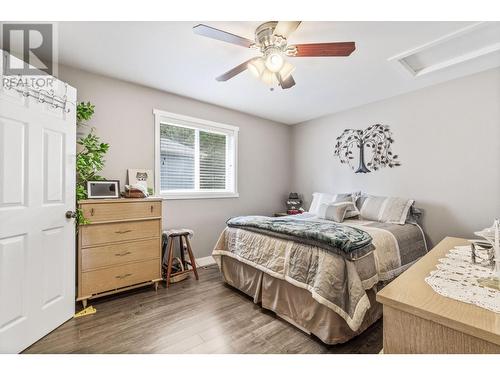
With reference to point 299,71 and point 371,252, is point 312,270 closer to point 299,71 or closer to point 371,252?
point 371,252

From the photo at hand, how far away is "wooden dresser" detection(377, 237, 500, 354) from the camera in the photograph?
67cm

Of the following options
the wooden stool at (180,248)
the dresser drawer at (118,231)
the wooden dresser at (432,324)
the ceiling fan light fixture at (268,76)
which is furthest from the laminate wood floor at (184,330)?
the ceiling fan light fixture at (268,76)

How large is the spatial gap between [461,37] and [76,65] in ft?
12.0

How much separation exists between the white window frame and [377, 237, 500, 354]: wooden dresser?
276cm

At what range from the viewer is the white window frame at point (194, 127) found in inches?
118

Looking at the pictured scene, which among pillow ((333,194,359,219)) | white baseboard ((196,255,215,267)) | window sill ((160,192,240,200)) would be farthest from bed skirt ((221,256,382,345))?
pillow ((333,194,359,219))

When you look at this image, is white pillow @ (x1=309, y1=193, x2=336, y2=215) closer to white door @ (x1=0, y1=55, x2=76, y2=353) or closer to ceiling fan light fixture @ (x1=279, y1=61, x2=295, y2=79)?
ceiling fan light fixture @ (x1=279, y1=61, x2=295, y2=79)

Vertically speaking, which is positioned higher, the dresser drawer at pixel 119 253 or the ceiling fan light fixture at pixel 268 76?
the ceiling fan light fixture at pixel 268 76

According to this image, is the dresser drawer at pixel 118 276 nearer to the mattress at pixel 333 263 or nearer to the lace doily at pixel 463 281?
the mattress at pixel 333 263

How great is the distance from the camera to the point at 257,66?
6.00ft

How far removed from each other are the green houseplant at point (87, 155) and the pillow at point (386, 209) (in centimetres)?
330

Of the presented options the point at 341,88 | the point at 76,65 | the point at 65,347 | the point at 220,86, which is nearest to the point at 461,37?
the point at 341,88

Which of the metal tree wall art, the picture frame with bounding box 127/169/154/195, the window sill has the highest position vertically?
the metal tree wall art

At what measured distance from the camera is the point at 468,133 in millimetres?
2625
